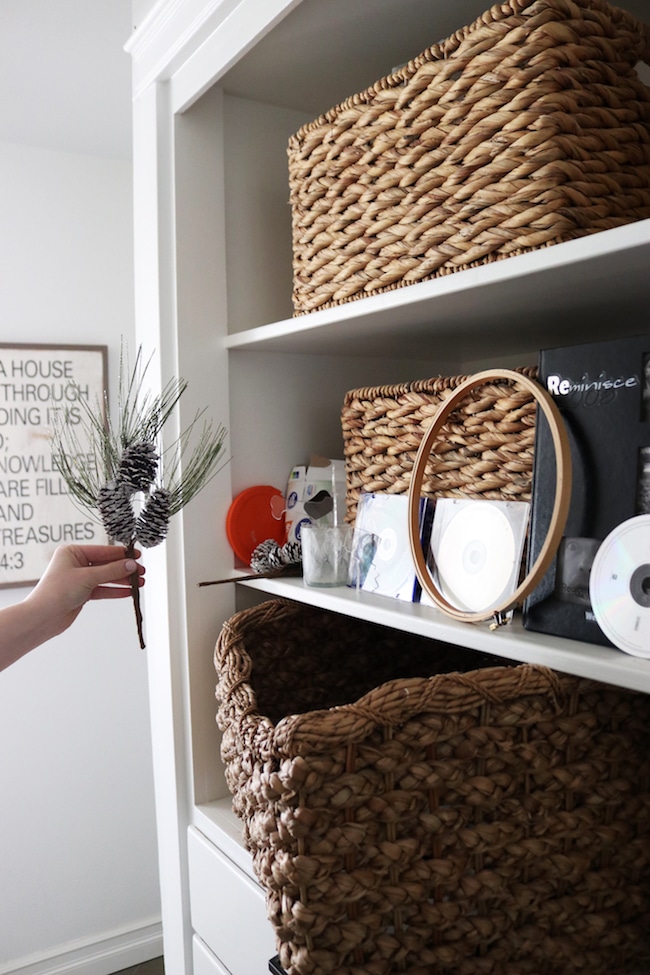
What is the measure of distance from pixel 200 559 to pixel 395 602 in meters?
0.42

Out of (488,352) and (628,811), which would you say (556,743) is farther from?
(488,352)

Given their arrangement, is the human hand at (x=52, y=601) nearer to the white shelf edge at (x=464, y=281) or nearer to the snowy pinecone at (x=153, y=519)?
the snowy pinecone at (x=153, y=519)

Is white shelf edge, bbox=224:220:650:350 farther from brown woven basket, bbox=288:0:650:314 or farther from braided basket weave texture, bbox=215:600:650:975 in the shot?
braided basket weave texture, bbox=215:600:650:975

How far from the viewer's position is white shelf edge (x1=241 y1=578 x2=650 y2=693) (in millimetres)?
696

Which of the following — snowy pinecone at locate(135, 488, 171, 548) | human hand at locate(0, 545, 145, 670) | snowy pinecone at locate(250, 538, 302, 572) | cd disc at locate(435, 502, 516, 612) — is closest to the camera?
cd disc at locate(435, 502, 516, 612)

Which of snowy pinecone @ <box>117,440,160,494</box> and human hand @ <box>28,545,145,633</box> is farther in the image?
human hand @ <box>28,545,145,633</box>

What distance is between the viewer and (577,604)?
0.78m

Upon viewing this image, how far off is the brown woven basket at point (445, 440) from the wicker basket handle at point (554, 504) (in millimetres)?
26

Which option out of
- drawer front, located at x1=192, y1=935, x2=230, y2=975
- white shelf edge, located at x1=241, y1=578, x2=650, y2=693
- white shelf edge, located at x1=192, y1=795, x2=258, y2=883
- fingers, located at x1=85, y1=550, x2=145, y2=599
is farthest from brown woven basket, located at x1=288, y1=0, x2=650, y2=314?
drawer front, located at x1=192, y1=935, x2=230, y2=975

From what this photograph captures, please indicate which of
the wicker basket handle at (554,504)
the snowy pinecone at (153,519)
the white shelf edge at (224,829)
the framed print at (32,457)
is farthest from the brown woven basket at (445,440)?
the framed print at (32,457)

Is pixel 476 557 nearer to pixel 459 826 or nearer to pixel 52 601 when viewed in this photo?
pixel 459 826

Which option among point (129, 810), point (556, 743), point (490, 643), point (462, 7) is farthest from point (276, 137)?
point (129, 810)

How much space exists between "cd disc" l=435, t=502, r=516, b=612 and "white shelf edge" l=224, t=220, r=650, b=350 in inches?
10.1

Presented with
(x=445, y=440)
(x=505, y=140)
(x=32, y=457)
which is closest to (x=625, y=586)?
(x=445, y=440)
